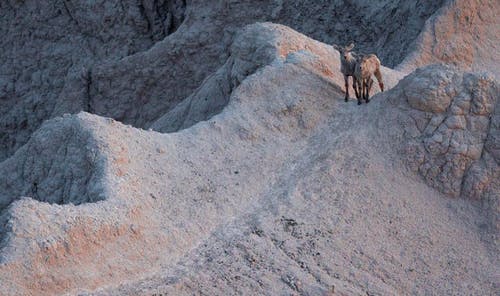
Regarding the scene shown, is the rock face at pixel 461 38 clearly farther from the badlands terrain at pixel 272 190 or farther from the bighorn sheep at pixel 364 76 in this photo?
the bighorn sheep at pixel 364 76

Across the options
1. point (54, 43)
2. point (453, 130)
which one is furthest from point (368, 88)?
point (54, 43)

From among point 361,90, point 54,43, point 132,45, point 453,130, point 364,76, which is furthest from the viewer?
point 54,43

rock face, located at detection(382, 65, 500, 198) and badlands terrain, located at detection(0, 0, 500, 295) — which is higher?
rock face, located at detection(382, 65, 500, 198)

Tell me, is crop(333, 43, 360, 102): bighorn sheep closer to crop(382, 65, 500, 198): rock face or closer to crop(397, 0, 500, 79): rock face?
crop(382, 65, 500, 198): rock face

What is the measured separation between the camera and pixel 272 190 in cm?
1479

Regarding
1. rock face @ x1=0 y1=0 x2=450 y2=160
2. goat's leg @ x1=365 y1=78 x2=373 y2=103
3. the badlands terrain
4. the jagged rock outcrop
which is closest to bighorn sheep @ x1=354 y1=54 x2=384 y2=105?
goat's leg @ x1=365 y1=78 x2=373 y2=103

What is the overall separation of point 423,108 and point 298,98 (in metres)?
2.09

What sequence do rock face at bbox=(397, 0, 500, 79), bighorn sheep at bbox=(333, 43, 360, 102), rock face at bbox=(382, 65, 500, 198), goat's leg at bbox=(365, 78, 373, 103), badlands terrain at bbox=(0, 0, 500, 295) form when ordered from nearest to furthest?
badlands terrain at bbox=(0, 0, 500, 295)
rock face at bbox=(382, 65, 500, 198)
goat's leg at bbox=(365, 78, 373, 103)
bighorn sheep at bbox=(333, 43, 360, 102)
rock face at bbox=(397, 0, 500, 79)

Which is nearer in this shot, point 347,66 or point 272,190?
point 272,190

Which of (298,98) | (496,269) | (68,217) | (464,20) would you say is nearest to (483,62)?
(464,20)

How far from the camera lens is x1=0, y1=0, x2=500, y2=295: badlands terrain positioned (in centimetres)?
1272

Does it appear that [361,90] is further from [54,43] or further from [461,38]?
[54,43]

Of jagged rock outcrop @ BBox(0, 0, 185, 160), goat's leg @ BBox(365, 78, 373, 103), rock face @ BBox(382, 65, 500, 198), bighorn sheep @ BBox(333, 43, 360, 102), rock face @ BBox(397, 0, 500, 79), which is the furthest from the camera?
jagged rock outcrop @ BBox(0, 0, 185, 160)

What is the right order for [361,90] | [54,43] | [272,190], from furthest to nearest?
[54,43]
[361,90]
[272,190]
